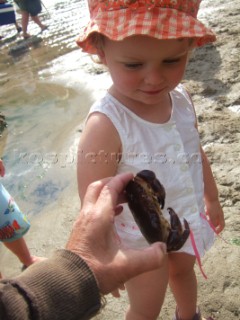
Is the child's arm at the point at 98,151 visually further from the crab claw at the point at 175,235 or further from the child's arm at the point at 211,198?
the child's arm at the point at 211,198

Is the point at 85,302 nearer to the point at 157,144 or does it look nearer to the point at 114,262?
the point at 114,262

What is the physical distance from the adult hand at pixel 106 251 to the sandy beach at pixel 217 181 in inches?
50.4

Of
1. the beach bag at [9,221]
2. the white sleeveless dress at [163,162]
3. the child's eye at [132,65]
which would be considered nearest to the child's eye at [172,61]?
the child's eye at [132,65]

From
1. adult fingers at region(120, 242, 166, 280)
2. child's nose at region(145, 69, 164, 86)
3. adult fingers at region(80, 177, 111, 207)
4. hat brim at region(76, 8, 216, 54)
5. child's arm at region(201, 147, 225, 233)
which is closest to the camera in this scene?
adult fingers at region(120, 242, 166, 280)

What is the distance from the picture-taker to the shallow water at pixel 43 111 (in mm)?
3541

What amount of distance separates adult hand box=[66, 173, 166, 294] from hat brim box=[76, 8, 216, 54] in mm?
659

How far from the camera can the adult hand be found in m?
1.12

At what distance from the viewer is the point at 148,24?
1462mm

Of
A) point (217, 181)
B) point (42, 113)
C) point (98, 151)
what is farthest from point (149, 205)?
point (42, 113)

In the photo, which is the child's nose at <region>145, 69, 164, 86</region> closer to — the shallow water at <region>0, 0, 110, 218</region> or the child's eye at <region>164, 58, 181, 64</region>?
the child's eye at <region>164, 58, 181, 64</region>

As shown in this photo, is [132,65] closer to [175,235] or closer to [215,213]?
[175,235]

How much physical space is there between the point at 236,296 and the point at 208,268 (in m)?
0.26

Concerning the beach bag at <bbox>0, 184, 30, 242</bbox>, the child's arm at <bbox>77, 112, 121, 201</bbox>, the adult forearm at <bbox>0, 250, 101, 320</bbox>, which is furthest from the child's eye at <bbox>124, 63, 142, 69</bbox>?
the beach bag at <bbox>0, 184, 30, 242</bbox>

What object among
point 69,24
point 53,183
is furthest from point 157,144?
point 69,24
